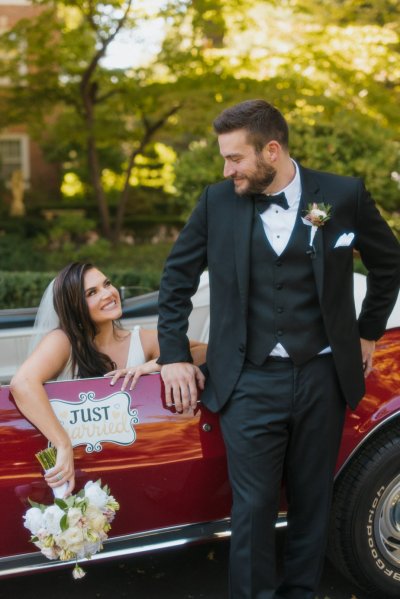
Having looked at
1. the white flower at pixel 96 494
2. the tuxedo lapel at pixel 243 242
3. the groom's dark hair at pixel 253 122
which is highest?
the groom's dark hair at pixel 253 122

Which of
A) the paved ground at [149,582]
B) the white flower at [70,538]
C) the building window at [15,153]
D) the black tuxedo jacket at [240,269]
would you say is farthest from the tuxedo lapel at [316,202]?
the building window at [15,153]

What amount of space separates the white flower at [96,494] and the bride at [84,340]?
0.35 m

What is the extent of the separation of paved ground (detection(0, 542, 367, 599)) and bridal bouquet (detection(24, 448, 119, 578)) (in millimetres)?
652

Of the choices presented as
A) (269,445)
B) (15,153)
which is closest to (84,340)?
(269,445)

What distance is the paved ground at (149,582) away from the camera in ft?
10.5

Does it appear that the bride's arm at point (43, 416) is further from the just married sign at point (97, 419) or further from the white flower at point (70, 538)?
the white flower at point (70, 538)

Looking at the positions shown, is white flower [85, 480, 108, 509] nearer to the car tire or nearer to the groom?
the groom

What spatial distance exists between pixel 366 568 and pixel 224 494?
26.6 inches

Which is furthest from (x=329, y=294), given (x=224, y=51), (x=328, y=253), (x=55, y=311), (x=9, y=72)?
(x=9, y=72)

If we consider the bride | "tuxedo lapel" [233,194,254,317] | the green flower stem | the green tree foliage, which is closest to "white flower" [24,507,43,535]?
the green flower stem

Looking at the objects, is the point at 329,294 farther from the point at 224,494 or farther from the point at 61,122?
the point at 61,122

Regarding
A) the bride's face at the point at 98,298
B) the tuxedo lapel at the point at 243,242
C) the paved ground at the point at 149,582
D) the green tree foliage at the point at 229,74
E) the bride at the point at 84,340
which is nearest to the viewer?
the tuxedo lapel at the point at 243,242

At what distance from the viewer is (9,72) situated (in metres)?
12.8

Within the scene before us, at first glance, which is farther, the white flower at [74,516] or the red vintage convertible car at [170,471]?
the red vintage convertible car at [170,471]
